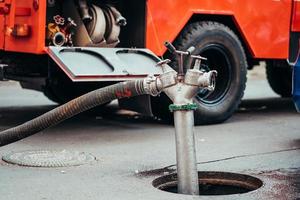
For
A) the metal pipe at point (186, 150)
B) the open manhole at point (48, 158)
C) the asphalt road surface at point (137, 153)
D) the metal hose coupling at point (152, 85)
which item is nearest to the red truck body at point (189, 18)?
the asphalt road surface at point (137, 153)

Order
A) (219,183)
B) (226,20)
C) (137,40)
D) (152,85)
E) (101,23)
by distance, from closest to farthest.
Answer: (152,85)
(219,183)
(101,23)
(137,40)
(226,20)

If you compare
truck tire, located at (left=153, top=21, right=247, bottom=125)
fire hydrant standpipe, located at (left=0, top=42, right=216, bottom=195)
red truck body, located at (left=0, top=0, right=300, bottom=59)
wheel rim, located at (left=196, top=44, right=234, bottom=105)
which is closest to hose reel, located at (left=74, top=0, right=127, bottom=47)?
red truck body, located at (left=0, top=0, right=300, bottom=59)

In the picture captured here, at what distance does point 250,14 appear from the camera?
27.0ft

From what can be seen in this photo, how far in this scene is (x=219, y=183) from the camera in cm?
538

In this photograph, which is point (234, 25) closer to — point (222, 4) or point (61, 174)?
point (222, 4)

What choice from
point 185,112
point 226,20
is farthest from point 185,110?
point 226,20

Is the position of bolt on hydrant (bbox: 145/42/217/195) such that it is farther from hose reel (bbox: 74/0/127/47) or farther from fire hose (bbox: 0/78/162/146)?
hose reel (bbox: 74/0/127/47)

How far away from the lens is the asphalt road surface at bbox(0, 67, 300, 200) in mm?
4828

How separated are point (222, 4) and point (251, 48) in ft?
2.46

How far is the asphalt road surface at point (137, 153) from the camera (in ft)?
15.8

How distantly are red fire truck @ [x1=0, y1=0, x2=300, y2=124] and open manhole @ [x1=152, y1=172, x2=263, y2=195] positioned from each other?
1.64 m

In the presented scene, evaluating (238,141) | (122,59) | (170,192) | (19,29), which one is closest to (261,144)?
(238,141)

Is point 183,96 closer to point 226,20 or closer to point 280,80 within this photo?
point 226,20

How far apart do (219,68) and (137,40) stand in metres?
1.36
